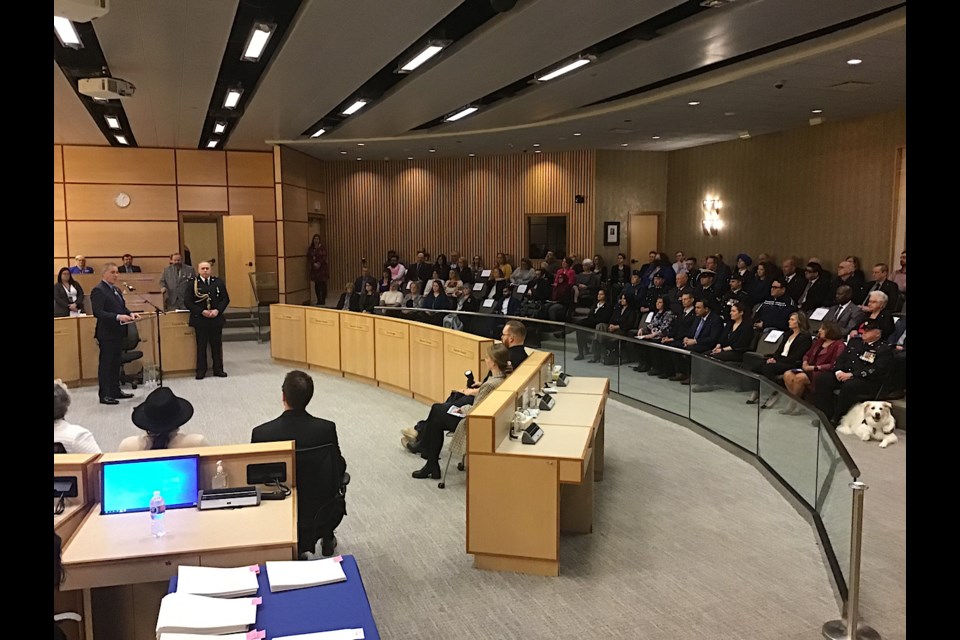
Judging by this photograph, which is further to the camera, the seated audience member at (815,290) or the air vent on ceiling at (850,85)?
the seated audience member at (815,290)

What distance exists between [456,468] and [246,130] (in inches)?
404

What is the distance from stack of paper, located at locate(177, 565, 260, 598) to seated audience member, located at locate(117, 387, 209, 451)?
1485mm

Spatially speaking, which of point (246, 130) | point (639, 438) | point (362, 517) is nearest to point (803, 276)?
point (639, 438)

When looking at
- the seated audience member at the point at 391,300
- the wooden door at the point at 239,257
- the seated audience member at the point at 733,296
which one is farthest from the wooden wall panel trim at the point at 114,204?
the seated audience member at the point at 733,296

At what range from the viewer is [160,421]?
182 inches

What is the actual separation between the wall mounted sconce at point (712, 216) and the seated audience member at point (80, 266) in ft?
43.4

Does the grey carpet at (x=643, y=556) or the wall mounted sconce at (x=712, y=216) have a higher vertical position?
the wall mounted sconce at (x=712, y=216)

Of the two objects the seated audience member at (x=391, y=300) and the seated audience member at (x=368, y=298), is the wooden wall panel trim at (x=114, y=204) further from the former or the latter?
the seated audience member at (x=391, y=300)

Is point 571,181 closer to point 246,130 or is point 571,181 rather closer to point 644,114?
point 644,114

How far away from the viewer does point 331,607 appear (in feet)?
9.93

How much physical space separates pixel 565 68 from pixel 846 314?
4.83 metres

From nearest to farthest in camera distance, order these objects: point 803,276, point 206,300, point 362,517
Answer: point 362,517, point 206,300, point 803,276

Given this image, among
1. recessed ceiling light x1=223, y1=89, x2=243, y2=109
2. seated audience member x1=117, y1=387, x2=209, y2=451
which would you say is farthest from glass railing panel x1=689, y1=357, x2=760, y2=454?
recessed ceiling light x1=223, y1=89, x2=243, y2=109

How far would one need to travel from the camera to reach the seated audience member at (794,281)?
11938 mm
